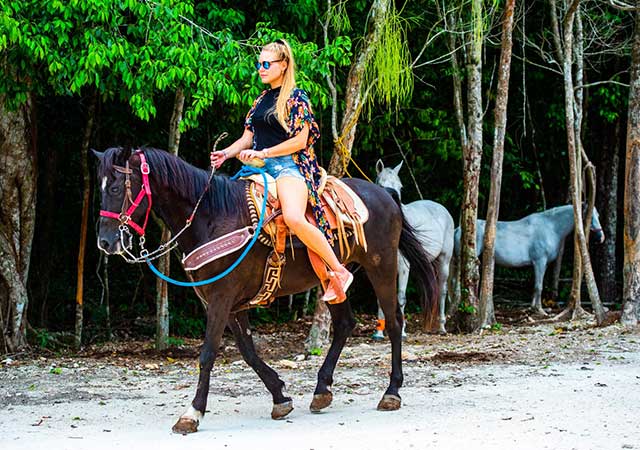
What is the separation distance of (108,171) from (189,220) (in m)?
0.62

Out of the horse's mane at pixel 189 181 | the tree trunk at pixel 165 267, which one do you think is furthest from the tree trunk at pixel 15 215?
the horse's mane at pixel 189 181

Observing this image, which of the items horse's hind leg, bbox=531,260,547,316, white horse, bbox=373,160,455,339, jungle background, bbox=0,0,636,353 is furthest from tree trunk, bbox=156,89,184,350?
horse's hind leg, bbox=531,260,547,316

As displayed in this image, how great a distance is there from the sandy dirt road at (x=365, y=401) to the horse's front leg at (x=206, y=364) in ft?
0.31

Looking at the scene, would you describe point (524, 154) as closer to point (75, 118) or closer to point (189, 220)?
point (75, 118)

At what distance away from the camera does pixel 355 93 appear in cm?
978

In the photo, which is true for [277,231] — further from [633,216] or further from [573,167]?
[573,167]

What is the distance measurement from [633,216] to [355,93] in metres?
3.74

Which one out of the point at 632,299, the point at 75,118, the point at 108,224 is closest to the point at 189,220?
the point at 108,224

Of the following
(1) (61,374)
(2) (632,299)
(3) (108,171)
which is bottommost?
(1) (61,374)

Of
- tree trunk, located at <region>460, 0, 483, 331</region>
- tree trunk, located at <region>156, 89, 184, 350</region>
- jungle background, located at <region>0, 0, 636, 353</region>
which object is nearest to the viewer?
jungle background, located at <region>0, 0, 636, 353</region>

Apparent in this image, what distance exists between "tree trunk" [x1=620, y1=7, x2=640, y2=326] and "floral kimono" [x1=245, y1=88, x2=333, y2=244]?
220 inches

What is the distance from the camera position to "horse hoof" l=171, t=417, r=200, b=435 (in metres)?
5.62

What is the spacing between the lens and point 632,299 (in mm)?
10578

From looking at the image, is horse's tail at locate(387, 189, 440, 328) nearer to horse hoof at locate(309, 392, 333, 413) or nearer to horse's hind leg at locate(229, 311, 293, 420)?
horse hoof at locate(309, 392, 333, 413)
